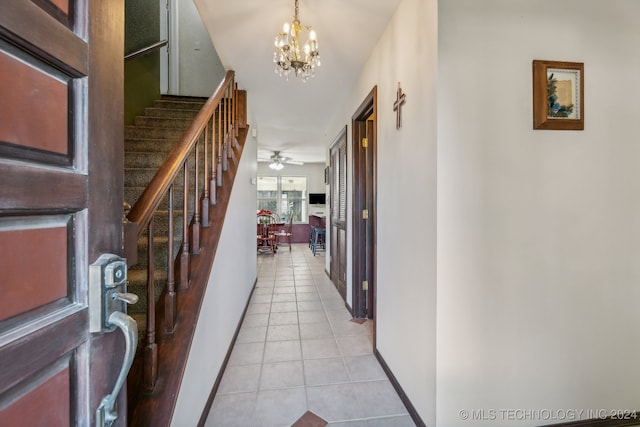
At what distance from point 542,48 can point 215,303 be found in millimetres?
2272

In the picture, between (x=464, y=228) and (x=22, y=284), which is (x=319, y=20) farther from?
(x=22, y=284)

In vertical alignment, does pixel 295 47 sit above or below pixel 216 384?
above

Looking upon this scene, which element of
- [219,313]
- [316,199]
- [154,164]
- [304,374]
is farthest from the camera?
[316,199]

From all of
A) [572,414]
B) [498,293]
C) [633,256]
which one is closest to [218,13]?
[498,293]

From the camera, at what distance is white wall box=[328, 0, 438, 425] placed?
1366 mm

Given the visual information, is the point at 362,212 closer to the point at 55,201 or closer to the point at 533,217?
the point at 533,217

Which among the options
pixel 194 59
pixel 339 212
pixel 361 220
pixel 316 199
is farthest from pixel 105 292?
pixel 316 199

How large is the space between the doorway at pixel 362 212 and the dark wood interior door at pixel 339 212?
0.38 metres

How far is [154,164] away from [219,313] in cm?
145

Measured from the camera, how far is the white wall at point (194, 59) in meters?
3.72

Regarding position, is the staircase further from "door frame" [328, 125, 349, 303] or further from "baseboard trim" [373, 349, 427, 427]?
"door frame" [328, 125, 349, 303]

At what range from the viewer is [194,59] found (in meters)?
3.74

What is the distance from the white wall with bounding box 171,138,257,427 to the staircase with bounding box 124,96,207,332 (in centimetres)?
29

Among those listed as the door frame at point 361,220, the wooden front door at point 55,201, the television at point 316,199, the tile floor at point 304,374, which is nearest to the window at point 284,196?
the television at point 316,199
